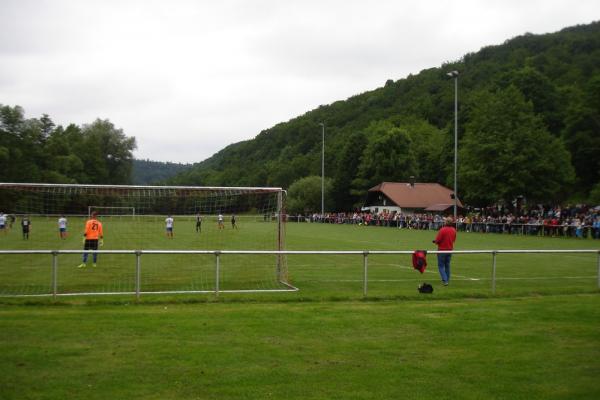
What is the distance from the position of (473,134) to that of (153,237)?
1636 inches

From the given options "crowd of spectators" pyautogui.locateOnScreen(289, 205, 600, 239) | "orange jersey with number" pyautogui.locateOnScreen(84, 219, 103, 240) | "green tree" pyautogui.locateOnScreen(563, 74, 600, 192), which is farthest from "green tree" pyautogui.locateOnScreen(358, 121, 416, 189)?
"orange jersey with number" pyautogui.locateOnScreen(84, 219, 103, 240)

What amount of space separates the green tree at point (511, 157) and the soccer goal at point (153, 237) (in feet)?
111

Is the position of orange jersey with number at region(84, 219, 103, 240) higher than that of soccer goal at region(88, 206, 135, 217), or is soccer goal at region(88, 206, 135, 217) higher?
soccer goal at region(88, 206, 135, 217)

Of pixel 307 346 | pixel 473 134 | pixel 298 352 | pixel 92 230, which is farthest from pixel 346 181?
pixel 298 352

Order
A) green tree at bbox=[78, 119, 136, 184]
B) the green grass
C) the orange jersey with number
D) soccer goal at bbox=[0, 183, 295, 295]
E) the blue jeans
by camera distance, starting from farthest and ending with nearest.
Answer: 1. green tree at bbox=[78, 119, 136, 184]
2. the orange jersey with number
3. soccer goal at bbox=[0, 183, 295, 295]
4. the blue jeans
5. the green grass

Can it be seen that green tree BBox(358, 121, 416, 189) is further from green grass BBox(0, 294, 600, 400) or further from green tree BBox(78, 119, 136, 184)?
green grass BBox(0, 294, 600, 400)

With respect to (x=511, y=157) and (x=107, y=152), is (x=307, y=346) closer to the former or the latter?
(x=511, y=157)

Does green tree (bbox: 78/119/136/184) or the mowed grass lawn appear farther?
green tree (bbox: 78/119/136/184)

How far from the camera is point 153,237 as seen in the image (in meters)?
34.1

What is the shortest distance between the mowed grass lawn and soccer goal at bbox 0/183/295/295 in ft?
6.04

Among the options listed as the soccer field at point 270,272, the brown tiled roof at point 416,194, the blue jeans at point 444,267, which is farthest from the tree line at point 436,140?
the blue jeans at point 444,267

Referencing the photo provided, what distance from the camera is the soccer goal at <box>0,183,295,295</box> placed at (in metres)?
16.4

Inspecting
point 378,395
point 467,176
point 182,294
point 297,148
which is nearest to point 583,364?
point 378,395

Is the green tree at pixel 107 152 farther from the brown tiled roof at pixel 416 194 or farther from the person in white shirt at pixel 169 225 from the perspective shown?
the person in white shirt at pixel 169 225
